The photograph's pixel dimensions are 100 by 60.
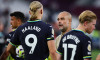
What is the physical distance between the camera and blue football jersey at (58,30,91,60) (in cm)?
486

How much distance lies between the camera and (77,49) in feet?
16.2

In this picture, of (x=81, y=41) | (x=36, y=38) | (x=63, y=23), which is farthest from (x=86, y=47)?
(x=63, y=23)

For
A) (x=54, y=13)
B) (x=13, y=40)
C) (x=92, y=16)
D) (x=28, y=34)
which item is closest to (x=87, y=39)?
(x=92, y=16)

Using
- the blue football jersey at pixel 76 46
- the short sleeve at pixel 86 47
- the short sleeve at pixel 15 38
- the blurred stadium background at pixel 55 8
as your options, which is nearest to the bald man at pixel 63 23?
the short sleeve at pixel 15 38

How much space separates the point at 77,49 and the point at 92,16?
675mm

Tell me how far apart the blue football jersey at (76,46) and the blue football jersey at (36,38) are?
0.35 metres

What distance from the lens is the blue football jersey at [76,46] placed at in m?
4.86

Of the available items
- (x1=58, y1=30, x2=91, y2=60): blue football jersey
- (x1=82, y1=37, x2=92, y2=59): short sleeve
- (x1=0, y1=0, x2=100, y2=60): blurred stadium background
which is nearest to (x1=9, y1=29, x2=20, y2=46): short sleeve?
(x1=58, y1=30, x2=91, y2=60): blue football jersey

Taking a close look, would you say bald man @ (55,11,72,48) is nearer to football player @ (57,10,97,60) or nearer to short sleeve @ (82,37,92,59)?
football player @ (57,10,97,60)

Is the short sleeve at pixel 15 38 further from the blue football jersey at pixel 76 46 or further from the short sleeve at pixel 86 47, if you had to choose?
the short sleeve at pixel 86 47

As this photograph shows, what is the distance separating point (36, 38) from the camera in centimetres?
536

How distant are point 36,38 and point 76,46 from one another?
87 centimetres

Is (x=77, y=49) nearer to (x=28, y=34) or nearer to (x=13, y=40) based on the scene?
(x=28, y=34)

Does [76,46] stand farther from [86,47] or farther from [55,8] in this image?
[55,8]
